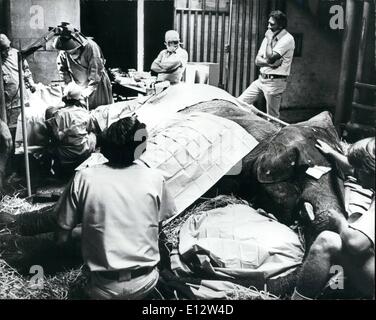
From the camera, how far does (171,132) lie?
3.76 m

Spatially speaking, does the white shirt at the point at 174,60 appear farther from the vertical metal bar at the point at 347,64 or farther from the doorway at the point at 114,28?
the vertical metal bar at the point at 347,64

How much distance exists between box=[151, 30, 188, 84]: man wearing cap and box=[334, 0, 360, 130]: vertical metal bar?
2.29 meters

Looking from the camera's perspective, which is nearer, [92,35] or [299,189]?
[299,189]

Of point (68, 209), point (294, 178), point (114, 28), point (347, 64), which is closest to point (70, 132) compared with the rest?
point (114, 28)

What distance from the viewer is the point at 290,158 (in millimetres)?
3430

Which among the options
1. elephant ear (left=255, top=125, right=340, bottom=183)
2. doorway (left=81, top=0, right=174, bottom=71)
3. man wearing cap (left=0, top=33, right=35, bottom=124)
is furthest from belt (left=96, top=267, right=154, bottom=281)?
man wearing cap (left=0, top=33, right=35, bottom=124)

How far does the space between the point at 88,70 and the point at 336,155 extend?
2.62 meters

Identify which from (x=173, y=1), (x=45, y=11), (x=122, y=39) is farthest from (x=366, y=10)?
(x=173, y=1)

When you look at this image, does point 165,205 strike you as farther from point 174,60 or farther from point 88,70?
point 174,60

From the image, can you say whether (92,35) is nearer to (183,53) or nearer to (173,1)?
(183,53)

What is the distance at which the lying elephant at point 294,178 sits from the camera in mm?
3223

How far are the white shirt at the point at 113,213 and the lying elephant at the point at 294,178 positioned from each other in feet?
4.30

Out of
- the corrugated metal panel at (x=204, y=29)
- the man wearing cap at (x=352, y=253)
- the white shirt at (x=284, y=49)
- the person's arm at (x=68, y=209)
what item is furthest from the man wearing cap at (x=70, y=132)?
the corrugated metal panel at (x=204, y=29)

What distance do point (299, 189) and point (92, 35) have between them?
2.36m
